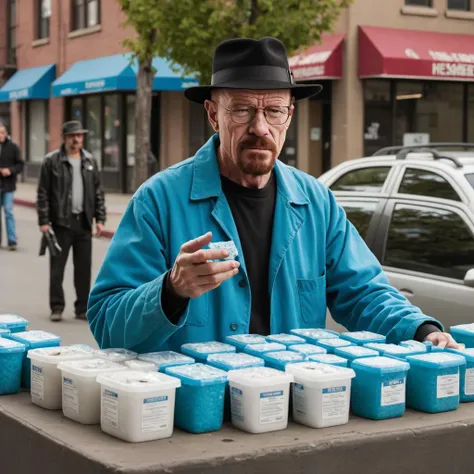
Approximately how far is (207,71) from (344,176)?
11592 millimetres

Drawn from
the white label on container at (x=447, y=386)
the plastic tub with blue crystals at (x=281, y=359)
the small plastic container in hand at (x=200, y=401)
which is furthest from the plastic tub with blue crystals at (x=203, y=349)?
the white label on container at (x=447, y=386)

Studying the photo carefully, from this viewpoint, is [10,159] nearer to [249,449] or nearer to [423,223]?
[423,223]

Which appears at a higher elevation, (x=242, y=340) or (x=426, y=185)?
(x=426, y=185)

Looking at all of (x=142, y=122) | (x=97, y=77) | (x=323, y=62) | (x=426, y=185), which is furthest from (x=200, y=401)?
(x=97, y=77)

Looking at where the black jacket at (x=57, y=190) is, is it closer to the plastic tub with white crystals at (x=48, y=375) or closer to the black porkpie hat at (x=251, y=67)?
the black porkpie hat at (x=251, y=67)

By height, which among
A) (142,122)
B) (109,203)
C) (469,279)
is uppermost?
(142,122)

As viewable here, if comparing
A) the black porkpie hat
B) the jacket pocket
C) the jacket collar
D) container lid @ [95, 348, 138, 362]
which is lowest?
container lid @ [95, 348, 138, 362]

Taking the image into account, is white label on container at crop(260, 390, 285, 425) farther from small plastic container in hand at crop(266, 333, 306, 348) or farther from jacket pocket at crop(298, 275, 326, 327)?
jacket pocket at crop(298, 275, 326, 327)

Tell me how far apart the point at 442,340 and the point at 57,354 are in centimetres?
126

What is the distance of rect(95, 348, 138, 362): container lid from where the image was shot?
292 cm

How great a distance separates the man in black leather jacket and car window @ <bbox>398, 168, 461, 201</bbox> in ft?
15.0

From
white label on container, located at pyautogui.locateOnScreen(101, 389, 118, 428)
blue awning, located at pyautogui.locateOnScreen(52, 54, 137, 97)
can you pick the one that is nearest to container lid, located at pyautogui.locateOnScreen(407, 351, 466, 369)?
white label on container, located at pyautogui.locateOnScreen(101, 389, 118, 428)

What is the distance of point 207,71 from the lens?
1881cm

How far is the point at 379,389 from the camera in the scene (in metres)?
2.80
